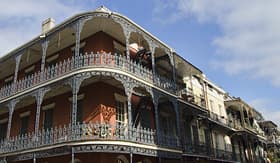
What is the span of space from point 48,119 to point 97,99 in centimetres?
406

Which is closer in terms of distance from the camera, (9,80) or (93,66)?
(93,66)

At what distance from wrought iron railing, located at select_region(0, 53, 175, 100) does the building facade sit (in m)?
0.05

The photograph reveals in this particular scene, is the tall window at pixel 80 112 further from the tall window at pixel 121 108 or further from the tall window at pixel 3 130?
the tall window at pixel 3 130

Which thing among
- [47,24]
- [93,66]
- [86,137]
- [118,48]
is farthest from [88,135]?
[47,24]

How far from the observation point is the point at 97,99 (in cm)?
1325

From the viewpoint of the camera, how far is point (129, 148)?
1138 cm

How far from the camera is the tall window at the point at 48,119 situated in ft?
50.0

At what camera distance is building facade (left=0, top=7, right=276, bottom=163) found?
467 inches

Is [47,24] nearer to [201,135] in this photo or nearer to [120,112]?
[120,112]

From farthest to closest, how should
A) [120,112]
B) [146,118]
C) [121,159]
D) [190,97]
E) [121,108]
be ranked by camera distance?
[190,97] < [146,118] < [121,108] < [120,112] < [121,159]

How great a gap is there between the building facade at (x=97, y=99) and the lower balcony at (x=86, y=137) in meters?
0.04

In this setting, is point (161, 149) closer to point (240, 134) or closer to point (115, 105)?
point (115, 105)

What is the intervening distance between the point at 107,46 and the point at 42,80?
384cm

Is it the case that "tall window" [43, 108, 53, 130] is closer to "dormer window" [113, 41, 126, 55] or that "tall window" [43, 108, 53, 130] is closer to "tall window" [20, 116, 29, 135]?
"tall window" [20, 116, 29, 135]
